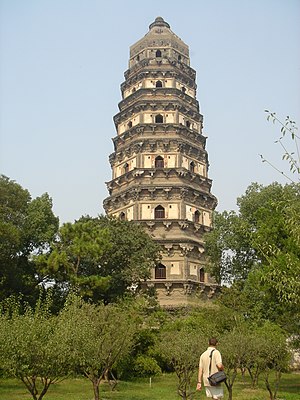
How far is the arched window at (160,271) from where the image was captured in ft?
104

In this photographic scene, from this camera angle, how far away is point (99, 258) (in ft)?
84.2

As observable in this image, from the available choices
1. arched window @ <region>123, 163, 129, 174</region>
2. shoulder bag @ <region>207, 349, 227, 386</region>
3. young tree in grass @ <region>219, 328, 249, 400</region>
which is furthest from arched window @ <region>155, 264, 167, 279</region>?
shoulder bag @ <region>207, 349, 227, 386</region>

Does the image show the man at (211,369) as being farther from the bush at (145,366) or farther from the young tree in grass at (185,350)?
the bush at (145,366)

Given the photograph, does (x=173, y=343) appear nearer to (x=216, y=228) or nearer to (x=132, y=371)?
(x=132, y=371)

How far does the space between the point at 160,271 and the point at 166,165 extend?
23.7 feet

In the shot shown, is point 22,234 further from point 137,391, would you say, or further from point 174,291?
point 174,291

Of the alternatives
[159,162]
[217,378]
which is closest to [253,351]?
[217,378]

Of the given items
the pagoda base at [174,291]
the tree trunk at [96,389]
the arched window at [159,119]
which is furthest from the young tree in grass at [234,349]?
the arched window at [159,119]

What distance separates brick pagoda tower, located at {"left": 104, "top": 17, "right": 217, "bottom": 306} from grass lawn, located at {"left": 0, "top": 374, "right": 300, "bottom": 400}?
24.2 ft

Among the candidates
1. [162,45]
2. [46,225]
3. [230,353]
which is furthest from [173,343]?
[162,45]

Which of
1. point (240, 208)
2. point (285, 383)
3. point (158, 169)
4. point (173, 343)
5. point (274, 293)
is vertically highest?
point (158, 169)

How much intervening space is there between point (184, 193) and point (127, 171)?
464 cm

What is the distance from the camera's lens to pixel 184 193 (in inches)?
1319

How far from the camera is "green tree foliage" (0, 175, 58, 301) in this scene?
80.7 ft
